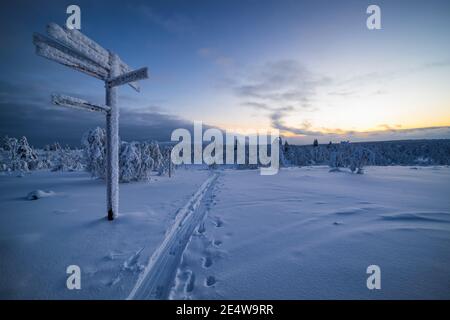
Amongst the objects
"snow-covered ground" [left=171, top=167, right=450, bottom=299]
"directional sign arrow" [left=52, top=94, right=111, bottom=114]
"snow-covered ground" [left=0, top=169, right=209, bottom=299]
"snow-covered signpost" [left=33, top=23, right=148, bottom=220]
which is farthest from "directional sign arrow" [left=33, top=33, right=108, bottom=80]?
"snow-covered ground" [left=171, top=167, right=450, bottom=299]

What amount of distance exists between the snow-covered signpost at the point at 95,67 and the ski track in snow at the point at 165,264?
2122 millimetres

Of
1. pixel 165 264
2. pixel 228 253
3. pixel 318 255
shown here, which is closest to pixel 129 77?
pixel 165 264

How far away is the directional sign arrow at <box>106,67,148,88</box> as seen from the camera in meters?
4.30

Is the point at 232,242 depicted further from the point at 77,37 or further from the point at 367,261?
the point at 77,37

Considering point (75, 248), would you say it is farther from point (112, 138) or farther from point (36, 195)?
point (36, 195)

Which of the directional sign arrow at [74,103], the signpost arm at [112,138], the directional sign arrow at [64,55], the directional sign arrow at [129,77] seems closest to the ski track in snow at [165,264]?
the signpost arm at [112,138]

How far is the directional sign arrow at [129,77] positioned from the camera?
4305mm

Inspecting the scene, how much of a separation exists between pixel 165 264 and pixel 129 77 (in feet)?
14.2

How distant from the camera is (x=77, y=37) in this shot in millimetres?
3926

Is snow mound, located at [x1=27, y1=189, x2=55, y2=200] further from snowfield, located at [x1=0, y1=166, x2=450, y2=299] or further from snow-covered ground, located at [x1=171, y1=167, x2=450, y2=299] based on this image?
snow-covered ground, located at [x1=171, y1=167, x2=450, y2=299]

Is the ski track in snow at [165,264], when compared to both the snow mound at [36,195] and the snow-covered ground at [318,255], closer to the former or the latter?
the snow-covered ground at [318,255]

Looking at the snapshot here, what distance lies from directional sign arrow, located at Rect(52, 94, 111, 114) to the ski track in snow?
3504mm

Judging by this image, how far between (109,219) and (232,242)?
371 centimetres
